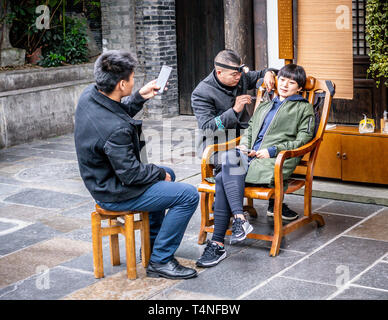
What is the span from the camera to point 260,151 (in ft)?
15.7

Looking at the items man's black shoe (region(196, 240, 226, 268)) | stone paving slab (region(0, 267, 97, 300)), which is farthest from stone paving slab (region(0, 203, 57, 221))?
man's black shoe (region(196, 240, 226, 268))

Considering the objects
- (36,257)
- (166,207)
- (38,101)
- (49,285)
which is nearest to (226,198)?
(166,207)

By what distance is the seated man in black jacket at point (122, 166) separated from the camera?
405 cm

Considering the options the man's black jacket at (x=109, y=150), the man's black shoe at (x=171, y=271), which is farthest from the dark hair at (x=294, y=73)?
the man's black shoe at (x=171, y=271)

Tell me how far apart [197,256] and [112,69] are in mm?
1462

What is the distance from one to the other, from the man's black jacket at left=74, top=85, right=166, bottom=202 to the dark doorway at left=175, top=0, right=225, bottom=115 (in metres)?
6.14

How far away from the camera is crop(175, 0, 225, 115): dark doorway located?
10062 millimetres

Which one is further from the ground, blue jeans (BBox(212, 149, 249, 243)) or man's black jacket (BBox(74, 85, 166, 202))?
man's black jacket (BBox(74, 85, 166, 202))

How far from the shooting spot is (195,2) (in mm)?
10234

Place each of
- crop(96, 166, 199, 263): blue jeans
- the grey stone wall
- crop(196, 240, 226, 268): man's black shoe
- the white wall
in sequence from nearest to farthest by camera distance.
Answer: crop(96, 166, 199, 263): blue jeans < crop(196, 240, 226, 268): man's black shoe < the white wall < the grey stone wall

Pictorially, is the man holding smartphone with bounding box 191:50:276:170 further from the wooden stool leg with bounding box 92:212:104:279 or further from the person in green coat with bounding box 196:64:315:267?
the wooden stool leg with bounding box 92:212:104:279

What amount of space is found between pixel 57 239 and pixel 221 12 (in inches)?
226

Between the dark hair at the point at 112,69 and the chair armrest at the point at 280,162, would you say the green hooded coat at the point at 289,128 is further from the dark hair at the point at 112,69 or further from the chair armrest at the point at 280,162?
the dark hair at the point at 112,69
